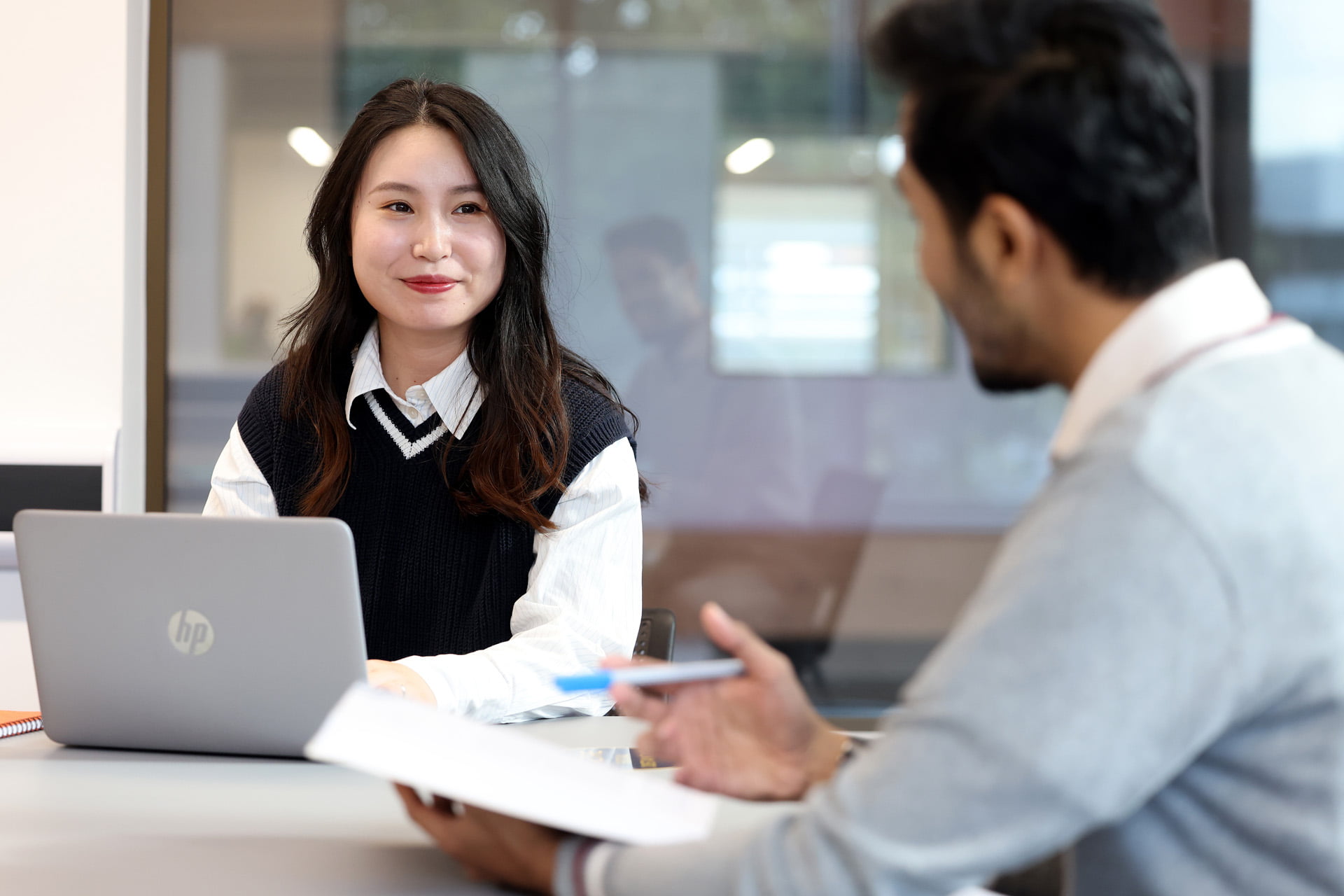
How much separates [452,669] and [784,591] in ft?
6.04

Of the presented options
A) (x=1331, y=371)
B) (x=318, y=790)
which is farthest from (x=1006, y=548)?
(x=318, y=790)

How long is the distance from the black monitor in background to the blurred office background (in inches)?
15.4

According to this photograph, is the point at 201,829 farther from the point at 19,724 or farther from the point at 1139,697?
the point at 1139,697

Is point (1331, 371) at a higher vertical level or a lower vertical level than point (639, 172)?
lower

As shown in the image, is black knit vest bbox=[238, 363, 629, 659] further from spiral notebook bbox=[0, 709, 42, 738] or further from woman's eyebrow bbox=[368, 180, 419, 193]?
spiral notebook bbox=[0, 709, 42, 738]

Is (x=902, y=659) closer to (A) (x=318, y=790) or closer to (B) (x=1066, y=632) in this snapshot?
(A) (x=318, y=790)

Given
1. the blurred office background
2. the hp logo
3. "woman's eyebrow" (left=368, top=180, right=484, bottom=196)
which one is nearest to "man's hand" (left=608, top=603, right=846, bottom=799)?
the hp logo

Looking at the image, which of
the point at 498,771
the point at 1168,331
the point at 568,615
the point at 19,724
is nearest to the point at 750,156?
the point at 568,615

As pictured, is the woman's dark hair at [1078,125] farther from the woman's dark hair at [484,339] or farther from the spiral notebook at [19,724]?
Result: the spiral notebook at [19,724]

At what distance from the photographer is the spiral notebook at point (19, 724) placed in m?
1.53

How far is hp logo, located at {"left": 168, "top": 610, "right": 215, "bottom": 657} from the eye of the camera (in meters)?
1.25

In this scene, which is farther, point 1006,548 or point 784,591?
point 784,591

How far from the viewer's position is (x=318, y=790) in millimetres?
1265

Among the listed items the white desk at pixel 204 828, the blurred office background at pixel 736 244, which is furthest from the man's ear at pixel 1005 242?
the blurred office background at pixel 736 244
